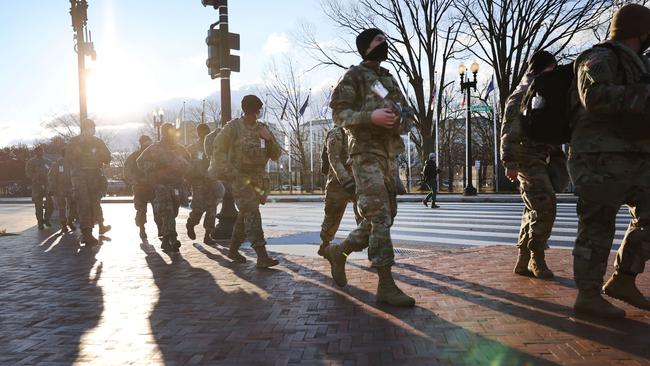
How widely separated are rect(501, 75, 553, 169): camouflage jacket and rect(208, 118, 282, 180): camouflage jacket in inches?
112

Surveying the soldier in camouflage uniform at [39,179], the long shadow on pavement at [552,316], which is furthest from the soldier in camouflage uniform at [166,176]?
the soldier in camouflage uniform at [39,179]

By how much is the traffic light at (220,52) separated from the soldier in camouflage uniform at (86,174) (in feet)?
7.95

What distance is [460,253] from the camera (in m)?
6.86

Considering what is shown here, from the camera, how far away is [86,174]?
30.0ft

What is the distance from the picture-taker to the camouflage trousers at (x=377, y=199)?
425 centimetres

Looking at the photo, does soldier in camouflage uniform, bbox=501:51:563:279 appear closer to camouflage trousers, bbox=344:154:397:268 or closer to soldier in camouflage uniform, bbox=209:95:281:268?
camouflage trousers, bbox=344:154:397:268

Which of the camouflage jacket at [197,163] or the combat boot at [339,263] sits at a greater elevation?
the camouflage jacket at [197,163]

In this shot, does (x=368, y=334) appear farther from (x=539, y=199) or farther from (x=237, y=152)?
(x=237, y=152)

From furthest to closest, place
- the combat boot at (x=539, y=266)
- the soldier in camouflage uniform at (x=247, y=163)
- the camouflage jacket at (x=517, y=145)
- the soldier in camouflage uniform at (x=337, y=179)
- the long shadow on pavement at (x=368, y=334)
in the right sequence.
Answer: the soldier in camouflage uniform at (x=247, y=163) → the soldier in camouflage uniform at (x=337, y=179) → the combat boot at (x=539, y=266) → the camouflage jacket at (x=517, y=145) → the long shadow on pavement at (x=368, y=334)

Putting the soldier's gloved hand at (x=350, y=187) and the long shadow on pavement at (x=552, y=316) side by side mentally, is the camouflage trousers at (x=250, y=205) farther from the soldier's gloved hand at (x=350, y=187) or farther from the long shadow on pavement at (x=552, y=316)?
the long shadow on pavement at (x=552, y=316)

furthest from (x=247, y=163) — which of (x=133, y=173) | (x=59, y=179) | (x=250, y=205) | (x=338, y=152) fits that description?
(x=59, y=179)

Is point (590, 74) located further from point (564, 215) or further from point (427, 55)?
point (427, 55)

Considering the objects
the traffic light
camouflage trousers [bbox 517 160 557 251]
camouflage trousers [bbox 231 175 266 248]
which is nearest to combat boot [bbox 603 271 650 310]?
camouflage trousers [bbox 517 160 557 251]

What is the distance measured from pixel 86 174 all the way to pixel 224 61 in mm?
3037
